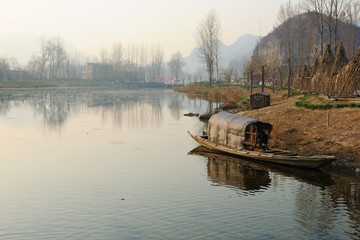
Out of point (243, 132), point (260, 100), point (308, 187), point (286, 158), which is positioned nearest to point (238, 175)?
→ point (286, 158)

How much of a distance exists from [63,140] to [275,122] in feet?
58.3

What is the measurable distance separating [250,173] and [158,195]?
620cm

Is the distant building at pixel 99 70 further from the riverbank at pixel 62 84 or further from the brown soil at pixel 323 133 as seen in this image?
the brown soil at pixel 323 133

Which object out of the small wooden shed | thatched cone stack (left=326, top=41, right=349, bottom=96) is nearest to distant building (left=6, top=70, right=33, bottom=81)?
the small wooden shed

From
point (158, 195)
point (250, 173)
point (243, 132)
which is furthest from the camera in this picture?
point (243, 132)

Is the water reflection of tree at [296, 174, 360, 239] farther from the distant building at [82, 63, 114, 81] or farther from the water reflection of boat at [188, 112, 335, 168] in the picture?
the distant building at [82, 63, 114, 81]

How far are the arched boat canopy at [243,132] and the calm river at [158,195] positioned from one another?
3.73 feet

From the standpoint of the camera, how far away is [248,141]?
23141 mm

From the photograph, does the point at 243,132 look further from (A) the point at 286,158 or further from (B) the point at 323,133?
(B) the point at 323,133

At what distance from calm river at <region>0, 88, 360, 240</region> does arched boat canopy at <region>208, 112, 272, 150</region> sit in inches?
44.8

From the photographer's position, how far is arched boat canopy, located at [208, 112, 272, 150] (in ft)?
72.9

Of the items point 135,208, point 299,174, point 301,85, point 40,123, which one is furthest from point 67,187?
point 301,85

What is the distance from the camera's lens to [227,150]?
2316 cm

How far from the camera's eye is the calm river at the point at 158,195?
12461 mm
